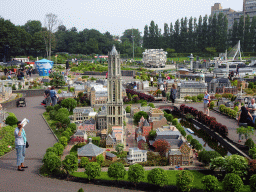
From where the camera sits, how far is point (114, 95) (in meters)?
32.6

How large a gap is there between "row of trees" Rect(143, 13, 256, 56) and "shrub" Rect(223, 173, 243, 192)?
96.8 meters

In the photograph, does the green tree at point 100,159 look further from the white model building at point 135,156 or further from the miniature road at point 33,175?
the miniature road at point 33,175

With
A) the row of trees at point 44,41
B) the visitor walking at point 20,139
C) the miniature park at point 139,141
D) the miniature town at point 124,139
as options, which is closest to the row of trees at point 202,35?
the row of trees at point 44,41

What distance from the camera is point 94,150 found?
80.5ft

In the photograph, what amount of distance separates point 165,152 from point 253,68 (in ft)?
219

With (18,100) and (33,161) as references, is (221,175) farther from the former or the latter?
(18,100)

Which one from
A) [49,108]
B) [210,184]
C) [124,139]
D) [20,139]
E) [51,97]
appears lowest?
[124,139]

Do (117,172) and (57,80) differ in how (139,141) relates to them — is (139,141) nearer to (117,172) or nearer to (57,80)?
(117,172)

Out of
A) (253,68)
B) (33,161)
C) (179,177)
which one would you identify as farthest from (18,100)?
(253,68)

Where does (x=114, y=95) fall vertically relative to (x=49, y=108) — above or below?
above

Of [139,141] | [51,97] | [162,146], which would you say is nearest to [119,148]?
[139,141]

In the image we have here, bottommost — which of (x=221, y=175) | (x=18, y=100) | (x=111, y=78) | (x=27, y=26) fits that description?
(x=221, y=175)

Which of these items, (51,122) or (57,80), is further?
(57,80)

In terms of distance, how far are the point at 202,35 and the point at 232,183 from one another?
103m
